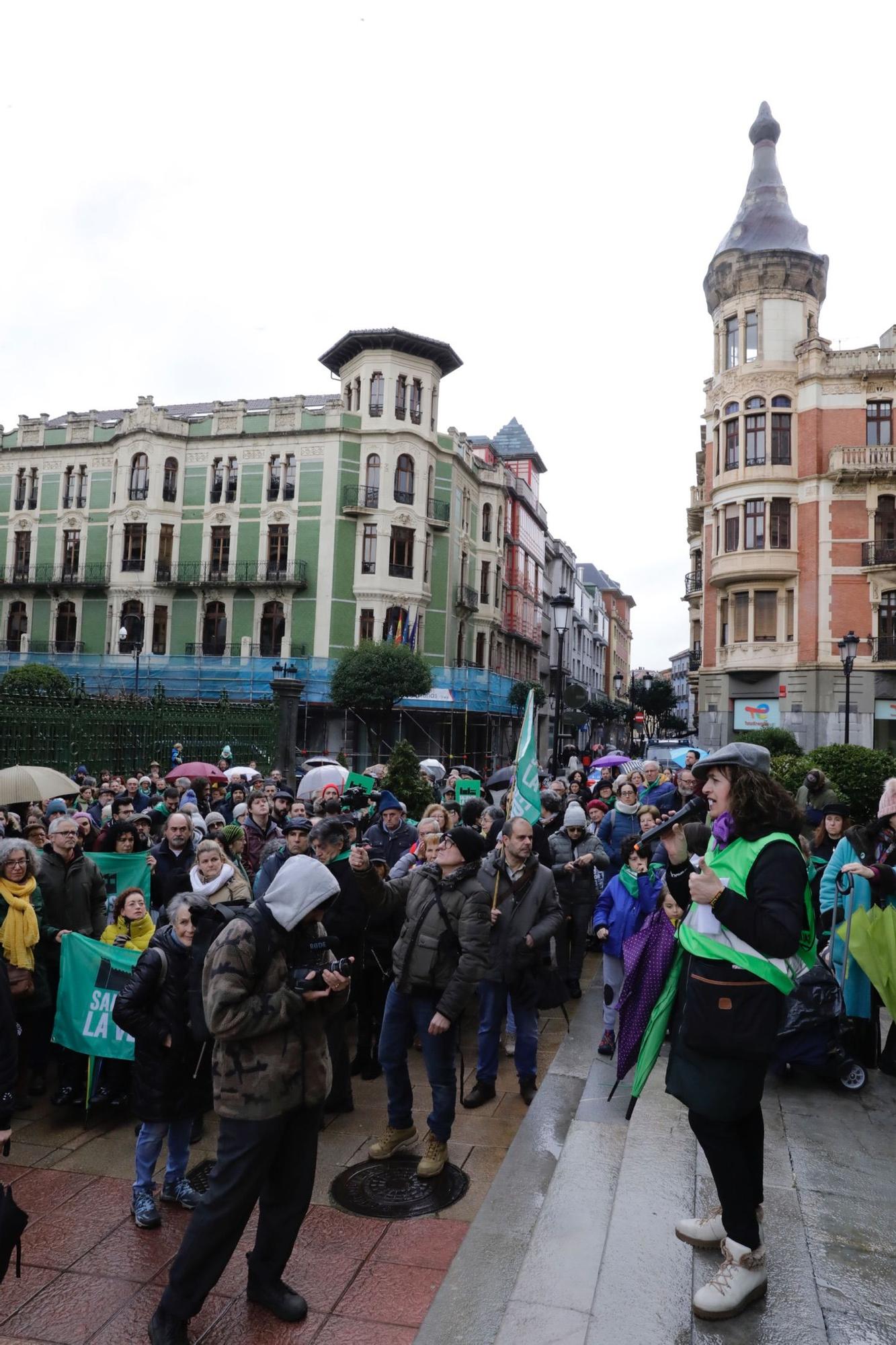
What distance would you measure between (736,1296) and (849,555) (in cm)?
3318

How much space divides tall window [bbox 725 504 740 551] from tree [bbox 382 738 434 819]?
83.3 ft

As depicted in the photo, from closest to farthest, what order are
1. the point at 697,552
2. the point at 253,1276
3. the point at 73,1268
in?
the point at 253,1276 < the point at 73,1268 < the point at 697,552

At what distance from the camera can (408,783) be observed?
11758 millimetres

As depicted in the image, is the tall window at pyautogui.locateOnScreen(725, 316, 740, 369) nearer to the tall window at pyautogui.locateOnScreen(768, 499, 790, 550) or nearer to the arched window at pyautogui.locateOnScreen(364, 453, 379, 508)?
the tall window at pyautogui.locateOnScreen(768, 499, 790, 550)

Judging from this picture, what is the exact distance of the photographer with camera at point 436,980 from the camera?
4.96m

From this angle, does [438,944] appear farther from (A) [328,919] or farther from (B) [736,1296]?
(B) [736,1296]

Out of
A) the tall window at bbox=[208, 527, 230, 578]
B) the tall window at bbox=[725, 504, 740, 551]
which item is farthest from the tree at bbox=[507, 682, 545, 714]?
the tall window at bbox=[208, 527, 230, 578]

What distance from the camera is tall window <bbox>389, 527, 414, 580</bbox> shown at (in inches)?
1567

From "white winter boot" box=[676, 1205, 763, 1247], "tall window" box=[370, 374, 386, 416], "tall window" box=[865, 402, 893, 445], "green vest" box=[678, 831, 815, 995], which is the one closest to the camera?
"green vest" box=[678, 831, 815, 995]

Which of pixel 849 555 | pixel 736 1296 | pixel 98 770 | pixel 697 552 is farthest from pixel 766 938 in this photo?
pixel 697 552

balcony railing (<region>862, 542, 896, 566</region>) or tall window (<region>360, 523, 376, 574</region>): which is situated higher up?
tall window (<region>360, 523, 376, 574</region>)

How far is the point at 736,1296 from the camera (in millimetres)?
3176

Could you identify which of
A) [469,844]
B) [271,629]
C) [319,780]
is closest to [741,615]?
[271,629]

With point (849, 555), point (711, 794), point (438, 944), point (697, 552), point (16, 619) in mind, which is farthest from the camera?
point (697, 552)
